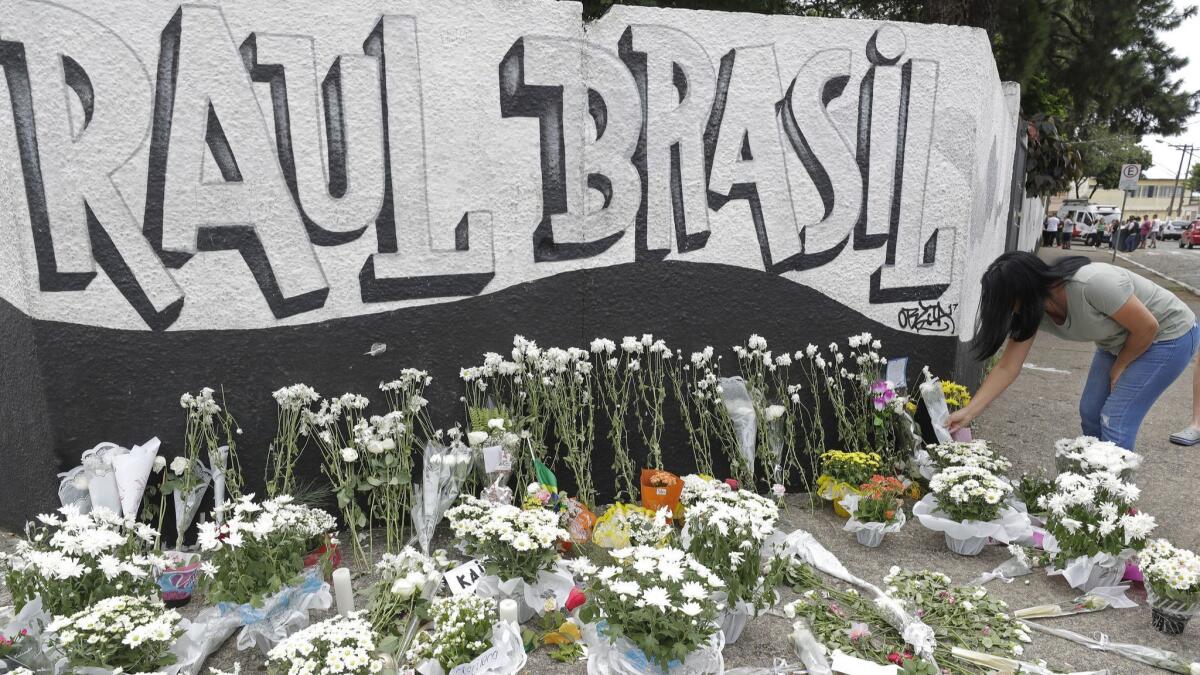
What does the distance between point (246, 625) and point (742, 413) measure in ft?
8.58

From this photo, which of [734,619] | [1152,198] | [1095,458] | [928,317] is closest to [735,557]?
[734,619]

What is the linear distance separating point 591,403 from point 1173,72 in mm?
16285

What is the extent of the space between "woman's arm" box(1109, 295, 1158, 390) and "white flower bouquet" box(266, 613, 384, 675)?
11.7 feet

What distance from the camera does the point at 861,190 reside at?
4203mm

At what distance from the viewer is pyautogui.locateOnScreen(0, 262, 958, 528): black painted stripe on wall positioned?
3.35m

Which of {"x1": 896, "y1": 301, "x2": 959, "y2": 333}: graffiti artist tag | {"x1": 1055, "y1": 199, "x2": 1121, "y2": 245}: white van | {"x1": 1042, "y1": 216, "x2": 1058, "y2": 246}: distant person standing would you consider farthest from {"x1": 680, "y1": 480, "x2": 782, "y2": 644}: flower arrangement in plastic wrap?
{"x1": 1055, "y1": 199, "x2": 1121, "y2": 245}: white van

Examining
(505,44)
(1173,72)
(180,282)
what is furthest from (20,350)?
(1173,72)

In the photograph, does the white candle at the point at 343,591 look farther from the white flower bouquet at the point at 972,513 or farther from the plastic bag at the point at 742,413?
the white flower bouquet at the point at 972,513

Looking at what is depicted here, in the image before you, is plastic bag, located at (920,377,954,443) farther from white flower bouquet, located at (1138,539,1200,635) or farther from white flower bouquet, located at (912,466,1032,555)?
white flower bouquet, located at (1138,539,1200,635)

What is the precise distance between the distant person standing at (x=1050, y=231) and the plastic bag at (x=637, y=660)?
3125 cm

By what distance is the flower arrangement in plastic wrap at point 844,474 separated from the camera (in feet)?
12.7

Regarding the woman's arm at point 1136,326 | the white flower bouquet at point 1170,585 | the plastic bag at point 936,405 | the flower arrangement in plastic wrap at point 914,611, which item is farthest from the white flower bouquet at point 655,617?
the woman's arm at point 1136,326

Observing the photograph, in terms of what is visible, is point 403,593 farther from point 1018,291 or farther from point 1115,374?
point 1115,374

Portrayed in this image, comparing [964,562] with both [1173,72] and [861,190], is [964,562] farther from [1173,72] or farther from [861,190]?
[1173,72]
